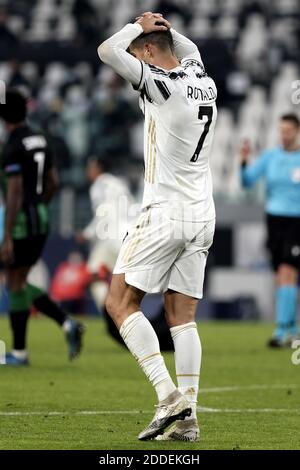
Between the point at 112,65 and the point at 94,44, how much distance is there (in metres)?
19.3

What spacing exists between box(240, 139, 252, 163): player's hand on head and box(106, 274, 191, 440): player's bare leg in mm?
5946

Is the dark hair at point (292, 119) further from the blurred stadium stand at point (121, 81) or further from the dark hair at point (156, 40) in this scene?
the dark hair at point (156, 40)

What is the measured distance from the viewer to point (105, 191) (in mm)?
15414

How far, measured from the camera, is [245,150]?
12227mm

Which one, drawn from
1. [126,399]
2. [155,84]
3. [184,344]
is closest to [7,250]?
[126,399]

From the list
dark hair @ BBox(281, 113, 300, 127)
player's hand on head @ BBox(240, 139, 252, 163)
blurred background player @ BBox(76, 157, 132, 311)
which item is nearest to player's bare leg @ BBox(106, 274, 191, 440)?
player's hand on head @ BBox(240, 139, 252, 163)

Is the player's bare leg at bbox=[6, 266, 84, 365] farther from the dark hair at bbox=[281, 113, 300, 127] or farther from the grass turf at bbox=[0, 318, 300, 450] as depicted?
the dark hair at bbox=[281, 113, 300, 127]

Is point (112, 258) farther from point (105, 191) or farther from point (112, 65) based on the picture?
point (112, 65)

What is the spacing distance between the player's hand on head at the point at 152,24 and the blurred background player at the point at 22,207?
3.91m

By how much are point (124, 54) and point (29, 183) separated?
14.8 ft

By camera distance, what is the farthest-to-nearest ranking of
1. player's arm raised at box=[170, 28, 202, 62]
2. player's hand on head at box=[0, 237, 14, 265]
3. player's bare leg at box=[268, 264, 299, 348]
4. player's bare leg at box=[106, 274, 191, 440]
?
player's bare leg at box=[268, 264, 299, 348]
player's hand on head at box=[0, 237, 14, 265]
player's arm raised at box=[170, 28, 202, 62]
player's bare leg at box=[106, 274, 191, 440]

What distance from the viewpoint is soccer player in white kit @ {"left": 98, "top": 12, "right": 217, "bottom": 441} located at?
6.26m

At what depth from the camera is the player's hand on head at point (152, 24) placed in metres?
6.38
